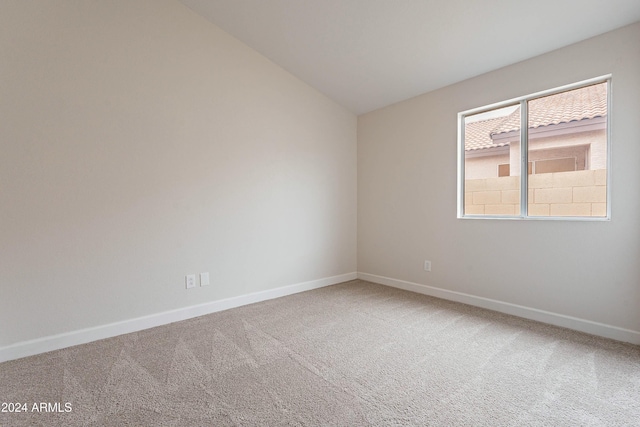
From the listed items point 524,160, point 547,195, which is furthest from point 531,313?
point 524,160

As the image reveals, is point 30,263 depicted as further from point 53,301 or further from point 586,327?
point 586,327

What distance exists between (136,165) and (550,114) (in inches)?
151

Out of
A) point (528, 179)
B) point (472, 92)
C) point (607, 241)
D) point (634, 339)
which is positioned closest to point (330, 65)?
point (472, 92)

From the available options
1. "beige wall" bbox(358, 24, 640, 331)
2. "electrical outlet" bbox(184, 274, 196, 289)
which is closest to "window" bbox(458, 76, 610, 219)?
"beige wall" bbox(358, 24, 640, 331)

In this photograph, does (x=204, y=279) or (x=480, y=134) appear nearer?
(x=204, y=279)

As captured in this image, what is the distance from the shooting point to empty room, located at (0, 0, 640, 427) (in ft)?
5.92

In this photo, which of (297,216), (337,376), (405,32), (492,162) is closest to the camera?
(337,376)

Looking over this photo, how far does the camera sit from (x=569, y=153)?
2721 mm

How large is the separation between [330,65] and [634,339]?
3699 millimetres

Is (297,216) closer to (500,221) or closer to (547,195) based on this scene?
(500,221)

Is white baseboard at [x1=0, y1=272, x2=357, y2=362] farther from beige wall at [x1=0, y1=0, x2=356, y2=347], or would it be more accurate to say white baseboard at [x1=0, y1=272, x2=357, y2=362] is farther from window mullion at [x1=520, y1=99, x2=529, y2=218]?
window mullion at [x1=520, y1=99, x2=529, y2=218]

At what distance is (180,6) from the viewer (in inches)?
116

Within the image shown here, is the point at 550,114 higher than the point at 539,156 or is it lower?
higher

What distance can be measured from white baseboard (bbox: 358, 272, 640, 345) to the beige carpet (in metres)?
0.10
